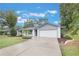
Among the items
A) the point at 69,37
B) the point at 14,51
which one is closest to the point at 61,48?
the point at 69,37

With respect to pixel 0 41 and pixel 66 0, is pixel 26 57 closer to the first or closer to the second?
pixel 0 41

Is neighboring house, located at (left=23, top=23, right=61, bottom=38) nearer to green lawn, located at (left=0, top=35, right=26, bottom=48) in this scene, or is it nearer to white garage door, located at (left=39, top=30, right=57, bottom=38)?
white garage door, located at (left=39, top=30, right=57, bottom=38)

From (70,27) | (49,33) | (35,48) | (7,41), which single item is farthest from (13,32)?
(70,27)

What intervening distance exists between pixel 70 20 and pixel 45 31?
507 mm

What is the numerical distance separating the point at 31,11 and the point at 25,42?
579mm

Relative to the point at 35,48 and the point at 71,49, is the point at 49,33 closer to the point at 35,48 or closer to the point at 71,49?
the point at 35,48

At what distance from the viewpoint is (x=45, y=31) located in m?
8.03

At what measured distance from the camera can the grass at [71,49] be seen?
7887 mm

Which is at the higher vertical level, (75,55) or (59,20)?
(59,20)

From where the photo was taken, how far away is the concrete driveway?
7922 millimetres

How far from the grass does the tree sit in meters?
0.15

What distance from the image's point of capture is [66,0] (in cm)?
788

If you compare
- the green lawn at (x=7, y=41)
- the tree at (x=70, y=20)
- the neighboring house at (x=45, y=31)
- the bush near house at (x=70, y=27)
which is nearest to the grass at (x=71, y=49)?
the bush near house at (x=70, y=27)

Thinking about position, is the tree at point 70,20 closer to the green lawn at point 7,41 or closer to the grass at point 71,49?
the grass at point 71,49
